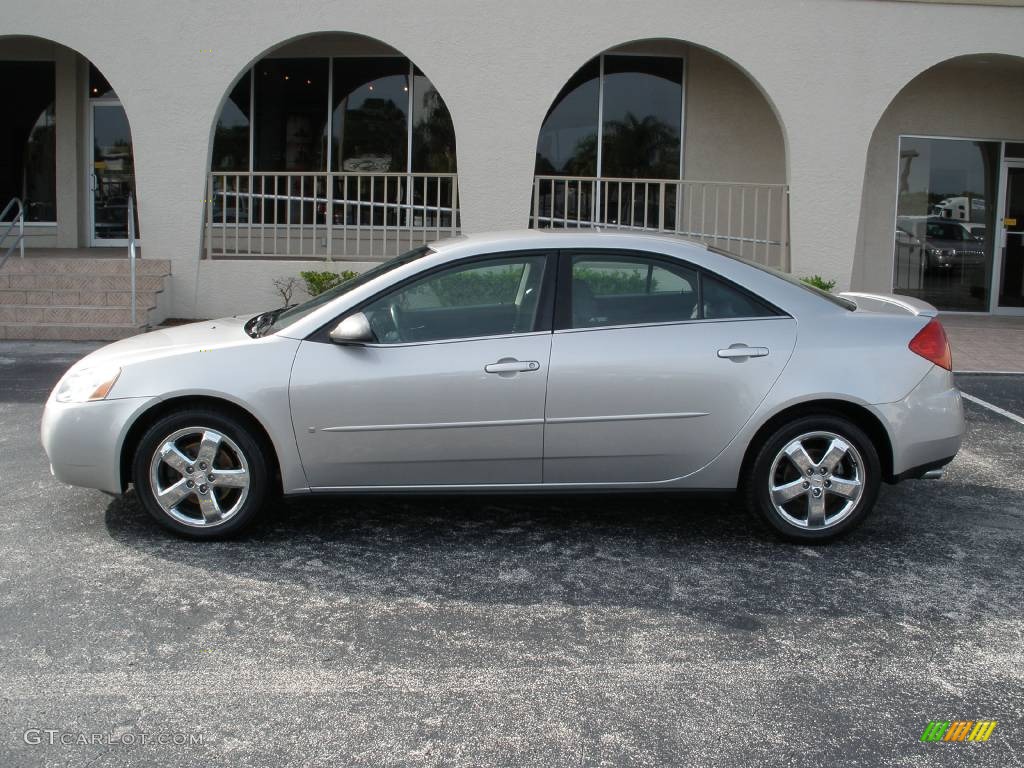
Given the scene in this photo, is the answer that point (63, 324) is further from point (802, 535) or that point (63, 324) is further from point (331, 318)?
point (802, 535)

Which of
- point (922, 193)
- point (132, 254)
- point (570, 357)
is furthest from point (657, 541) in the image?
point (922, 193)

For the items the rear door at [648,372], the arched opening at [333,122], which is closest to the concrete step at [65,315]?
the arched opening at [333,122]

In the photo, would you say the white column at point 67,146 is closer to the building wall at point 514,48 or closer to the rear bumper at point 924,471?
the building wall at point 514,48

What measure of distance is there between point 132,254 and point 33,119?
571 cm

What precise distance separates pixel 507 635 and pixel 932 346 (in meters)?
2.65

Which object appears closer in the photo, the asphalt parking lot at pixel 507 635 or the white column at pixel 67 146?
the asphalt parking lot at pixel 507 635

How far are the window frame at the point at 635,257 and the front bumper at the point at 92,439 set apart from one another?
2.00 metres

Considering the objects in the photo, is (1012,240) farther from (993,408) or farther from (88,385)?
(88,385)

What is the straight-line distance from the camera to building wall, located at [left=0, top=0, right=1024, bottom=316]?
41.8 feet

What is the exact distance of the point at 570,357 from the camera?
17.0 feet

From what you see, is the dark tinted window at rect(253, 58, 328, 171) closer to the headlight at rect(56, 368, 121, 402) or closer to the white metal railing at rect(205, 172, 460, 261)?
the white metal railing at rect(205, 172, 460, 261)

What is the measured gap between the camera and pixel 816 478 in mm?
5301

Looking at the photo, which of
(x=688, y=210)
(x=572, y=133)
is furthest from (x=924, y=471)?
(x=572, y=133)

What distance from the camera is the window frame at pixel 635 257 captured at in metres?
5.27
